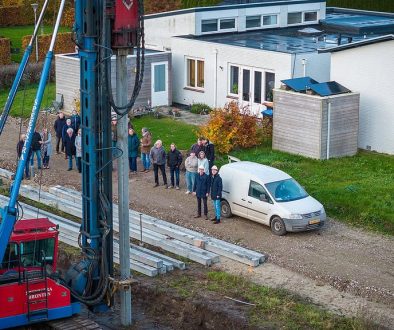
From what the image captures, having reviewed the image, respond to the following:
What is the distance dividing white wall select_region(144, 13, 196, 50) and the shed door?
2398mm

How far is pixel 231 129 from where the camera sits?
106 ft

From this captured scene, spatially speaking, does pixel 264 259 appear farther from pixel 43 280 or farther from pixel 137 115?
pixel 137 115

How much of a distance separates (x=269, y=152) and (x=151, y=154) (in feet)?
16.3

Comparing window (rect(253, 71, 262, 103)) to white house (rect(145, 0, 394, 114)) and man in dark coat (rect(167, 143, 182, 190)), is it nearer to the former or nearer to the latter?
white house (rect(145, 0, 394, 114))

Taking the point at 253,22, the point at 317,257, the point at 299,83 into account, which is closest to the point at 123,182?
the point at 317,257

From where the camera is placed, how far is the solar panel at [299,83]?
32094mm

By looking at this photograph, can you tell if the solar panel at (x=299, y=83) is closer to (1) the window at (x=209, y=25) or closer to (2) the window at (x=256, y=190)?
(2) the window at (x=256, y=190)

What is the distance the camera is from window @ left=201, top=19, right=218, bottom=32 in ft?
137

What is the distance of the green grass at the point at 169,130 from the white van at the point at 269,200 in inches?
281

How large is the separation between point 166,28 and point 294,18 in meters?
6.33

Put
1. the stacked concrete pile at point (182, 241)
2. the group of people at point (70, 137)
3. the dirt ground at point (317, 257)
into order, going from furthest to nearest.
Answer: the group of people at point (70, 137), the stacked concrete pile at point (182, 241), the dirt ground at point (317, 257)

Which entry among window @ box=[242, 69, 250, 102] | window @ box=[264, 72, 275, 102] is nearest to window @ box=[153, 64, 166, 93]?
window @ box=[242, 69, 250, 102]

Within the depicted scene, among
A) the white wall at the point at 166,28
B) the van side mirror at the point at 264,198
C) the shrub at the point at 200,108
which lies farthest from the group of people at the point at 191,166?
the white wall at the point at 166,28

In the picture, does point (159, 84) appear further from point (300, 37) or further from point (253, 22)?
point (300, 37)
